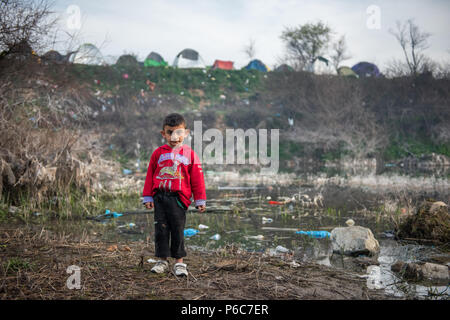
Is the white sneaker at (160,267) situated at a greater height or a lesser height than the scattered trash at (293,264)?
greater

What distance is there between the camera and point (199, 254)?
462cm

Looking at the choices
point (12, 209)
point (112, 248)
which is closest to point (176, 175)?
point (112, 248)

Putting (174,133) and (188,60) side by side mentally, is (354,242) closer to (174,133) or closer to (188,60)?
(174,133)

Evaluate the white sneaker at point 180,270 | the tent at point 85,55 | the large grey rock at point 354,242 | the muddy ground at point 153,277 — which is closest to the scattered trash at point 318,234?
the large grey rock at point 354,242

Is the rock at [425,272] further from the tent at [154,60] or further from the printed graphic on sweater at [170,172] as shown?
the tent at [154,60]

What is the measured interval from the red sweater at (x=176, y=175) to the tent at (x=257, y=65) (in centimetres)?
3687

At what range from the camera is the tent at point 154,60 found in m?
36.2

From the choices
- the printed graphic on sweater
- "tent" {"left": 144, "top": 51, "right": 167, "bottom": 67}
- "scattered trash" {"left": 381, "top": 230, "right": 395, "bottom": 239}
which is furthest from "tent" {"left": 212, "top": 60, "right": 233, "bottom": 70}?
the printed graphic on sweater

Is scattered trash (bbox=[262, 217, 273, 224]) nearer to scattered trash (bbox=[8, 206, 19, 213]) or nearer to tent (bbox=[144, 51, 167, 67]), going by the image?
scattered trash (bbox=[8, 206, 19, 213])

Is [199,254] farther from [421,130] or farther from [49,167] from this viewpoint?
[421,130]

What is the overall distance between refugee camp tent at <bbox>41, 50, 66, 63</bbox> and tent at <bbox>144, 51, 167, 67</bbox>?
2732 centimetres

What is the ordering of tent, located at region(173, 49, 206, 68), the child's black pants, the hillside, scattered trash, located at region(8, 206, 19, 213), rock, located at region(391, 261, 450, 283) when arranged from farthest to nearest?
tent, located at region(173, 49, 206, 68) < the hillside < scattered trash, located at region(8, 206, 19, 213) < rock, located at region(391, 261, 450, 283) < the child's black pants

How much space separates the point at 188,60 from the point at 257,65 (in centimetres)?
730

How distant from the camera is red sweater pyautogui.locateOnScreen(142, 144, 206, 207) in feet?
12.1
